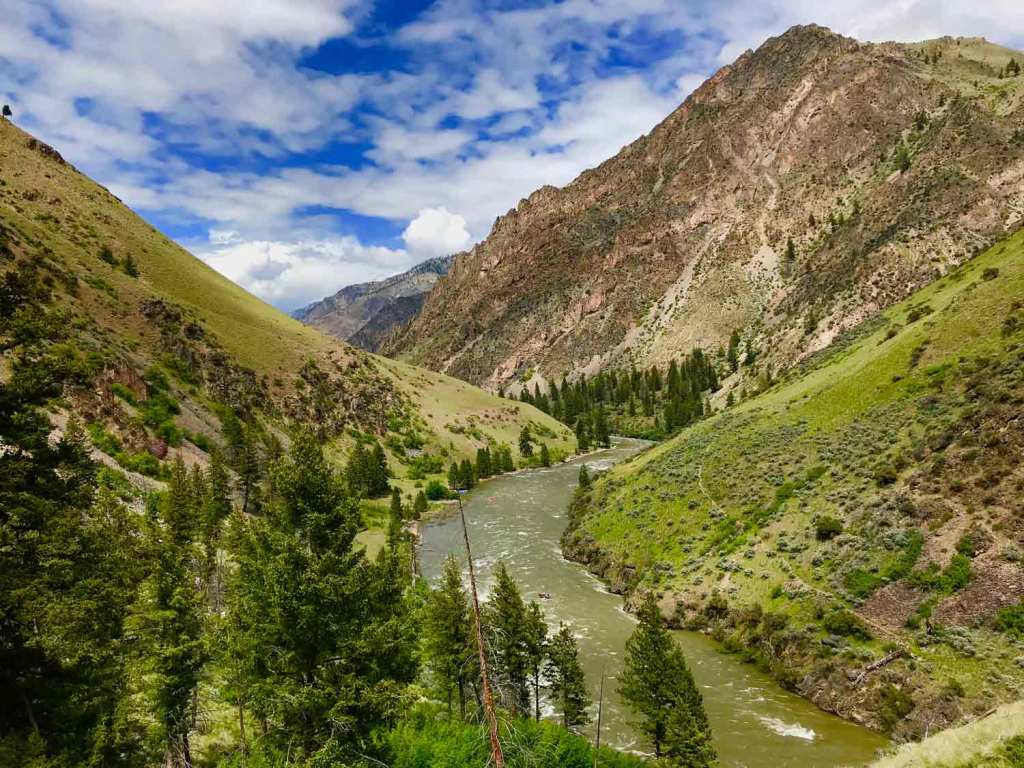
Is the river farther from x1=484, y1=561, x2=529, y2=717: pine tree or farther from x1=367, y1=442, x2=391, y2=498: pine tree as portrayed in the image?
x1=367, y1=442, x2=391, y2=498: pine tree

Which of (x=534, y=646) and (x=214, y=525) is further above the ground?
(x=214, y=525)

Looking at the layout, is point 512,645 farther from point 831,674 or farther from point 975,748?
point 975,748

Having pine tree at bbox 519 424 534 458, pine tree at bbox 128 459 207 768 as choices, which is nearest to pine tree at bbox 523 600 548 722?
pine tree at bbox 128 459 207 768

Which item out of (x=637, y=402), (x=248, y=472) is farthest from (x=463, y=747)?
(x=637, y=402)

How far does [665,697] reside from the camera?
2272 centimetres

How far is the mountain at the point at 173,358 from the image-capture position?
59.6m

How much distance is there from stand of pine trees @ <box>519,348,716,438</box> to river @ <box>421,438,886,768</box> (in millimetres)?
64504

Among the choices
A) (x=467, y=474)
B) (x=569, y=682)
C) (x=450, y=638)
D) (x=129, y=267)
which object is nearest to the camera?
(x=569, y=682)

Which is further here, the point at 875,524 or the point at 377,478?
the point at 377,478

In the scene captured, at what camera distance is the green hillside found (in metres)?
26.4

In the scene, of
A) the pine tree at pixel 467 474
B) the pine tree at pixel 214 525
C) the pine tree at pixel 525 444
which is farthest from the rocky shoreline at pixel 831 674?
the pine tree at pixel 525 444

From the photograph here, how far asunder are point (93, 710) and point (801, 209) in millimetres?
212123

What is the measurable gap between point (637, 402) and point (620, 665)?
5316 inches

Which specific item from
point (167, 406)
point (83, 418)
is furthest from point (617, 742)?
point (167, 406)
